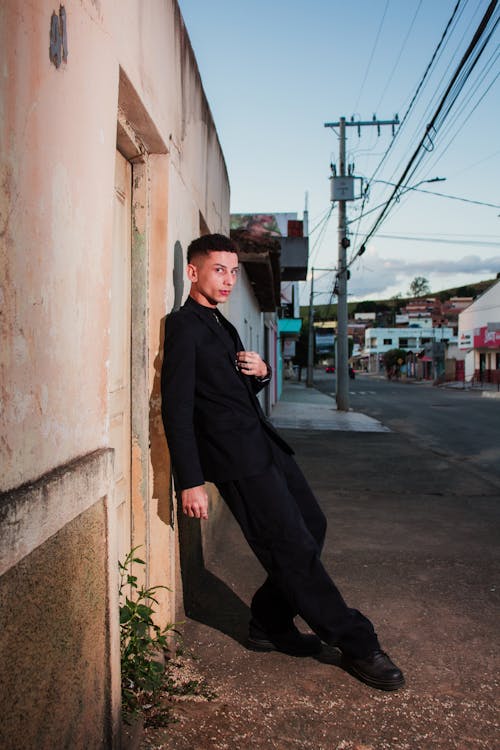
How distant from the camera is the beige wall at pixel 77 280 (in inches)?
57.1

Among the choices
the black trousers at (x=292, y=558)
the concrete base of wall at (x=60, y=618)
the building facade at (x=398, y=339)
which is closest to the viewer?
the concrete base of wall at (x=60, y=618)

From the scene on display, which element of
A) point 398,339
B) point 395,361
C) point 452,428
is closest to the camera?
point 452,428

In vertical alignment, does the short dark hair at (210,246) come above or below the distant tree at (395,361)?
above

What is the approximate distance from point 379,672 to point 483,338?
46546mm

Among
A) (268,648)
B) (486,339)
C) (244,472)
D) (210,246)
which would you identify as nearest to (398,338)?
(486,339)

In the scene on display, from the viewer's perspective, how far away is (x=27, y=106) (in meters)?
1.52

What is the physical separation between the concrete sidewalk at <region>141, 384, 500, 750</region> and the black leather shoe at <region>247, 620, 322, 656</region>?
0.05 m

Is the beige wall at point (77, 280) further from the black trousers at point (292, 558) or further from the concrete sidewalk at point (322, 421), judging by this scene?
the concrete sidewalk at point (322, 421)

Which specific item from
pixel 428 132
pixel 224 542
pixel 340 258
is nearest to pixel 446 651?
pixel 224 542

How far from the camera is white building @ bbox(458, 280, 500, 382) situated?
45.6 m

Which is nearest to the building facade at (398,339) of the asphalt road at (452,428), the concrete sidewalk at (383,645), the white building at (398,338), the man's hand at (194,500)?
the white building at (398,338)

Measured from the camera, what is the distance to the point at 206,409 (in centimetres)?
277

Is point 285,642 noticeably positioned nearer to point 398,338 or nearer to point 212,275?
point 212,275

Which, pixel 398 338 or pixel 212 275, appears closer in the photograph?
pixel 212 275
